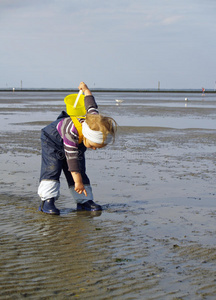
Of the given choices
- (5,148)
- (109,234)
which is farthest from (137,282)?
(5,148)

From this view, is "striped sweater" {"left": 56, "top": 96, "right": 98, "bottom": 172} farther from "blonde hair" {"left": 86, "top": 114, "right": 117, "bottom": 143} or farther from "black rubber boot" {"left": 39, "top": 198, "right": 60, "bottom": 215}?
"black rubber boot" {"left": 39, "top": 198, "right": 60, "bottom": 215}

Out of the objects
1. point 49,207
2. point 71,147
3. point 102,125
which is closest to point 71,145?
point 71,147

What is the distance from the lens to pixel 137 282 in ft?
10.5

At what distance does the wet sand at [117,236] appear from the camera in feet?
10.3

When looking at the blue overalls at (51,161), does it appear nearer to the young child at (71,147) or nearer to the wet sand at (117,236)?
the young child at (71,147)

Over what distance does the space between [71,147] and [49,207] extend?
74 cm

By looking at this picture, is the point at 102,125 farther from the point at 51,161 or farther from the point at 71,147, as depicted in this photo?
the point at 51,161

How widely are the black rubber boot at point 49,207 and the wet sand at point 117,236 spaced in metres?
0.07

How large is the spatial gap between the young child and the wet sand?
0.19m

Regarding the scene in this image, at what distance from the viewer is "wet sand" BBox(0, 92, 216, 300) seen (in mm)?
3137

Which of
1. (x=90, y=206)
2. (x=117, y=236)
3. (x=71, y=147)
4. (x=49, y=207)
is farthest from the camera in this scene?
(x=90, y=206)

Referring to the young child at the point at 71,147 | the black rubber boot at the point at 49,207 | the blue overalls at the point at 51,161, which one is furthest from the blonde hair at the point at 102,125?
the black rubber boot at the point at 49,207

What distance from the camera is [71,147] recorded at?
4.56 metres

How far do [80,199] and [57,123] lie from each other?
87 centimetres
